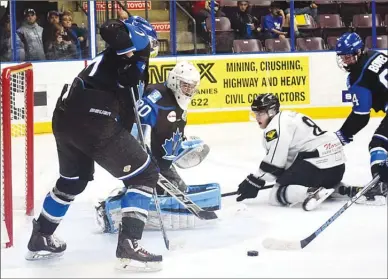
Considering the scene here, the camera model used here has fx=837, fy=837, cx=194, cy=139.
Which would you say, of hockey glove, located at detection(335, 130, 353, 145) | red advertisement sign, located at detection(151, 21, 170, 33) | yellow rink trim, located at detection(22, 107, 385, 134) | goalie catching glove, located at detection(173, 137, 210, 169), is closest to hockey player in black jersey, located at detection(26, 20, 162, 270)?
goalie catching glove, located at detection(173, 137, 210, 169)

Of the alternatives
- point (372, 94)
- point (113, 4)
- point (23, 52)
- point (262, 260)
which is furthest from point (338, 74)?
point (262, 260)

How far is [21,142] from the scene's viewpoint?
15.9 feet

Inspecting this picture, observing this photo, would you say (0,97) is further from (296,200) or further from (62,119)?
(296,200)

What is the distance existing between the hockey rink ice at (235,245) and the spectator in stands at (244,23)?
4117 millimetres

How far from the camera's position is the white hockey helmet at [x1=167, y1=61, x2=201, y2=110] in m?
3.84

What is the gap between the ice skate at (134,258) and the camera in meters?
3.11

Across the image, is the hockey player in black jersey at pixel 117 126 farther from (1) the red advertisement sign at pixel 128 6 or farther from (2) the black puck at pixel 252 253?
(1) the red advertisement sign at pixel 128 6

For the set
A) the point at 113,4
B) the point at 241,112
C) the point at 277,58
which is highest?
the point at 113,4

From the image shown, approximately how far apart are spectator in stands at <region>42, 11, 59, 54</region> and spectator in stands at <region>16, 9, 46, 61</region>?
0.05m

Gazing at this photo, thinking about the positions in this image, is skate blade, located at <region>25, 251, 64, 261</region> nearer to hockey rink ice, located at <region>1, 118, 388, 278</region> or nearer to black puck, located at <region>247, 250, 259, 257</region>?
hockey rink ice, located at <region>1, 118, 388, 278</region>

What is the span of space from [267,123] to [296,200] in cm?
43

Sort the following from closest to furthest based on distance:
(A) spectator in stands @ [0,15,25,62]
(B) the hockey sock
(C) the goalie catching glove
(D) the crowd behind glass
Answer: (B) the hockey sock < (C) the goalie catching glove < (A) spectator in stands @ [0,15,25,62] < (D) the crowd behind glass

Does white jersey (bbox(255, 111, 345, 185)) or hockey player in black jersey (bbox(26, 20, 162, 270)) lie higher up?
hockey player in black jersey (bbox(26, 20, 162, 270))

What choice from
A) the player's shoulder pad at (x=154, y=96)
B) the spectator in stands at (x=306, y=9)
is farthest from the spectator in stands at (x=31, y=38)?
the player's shoulder pad at (x=154, y=96)
